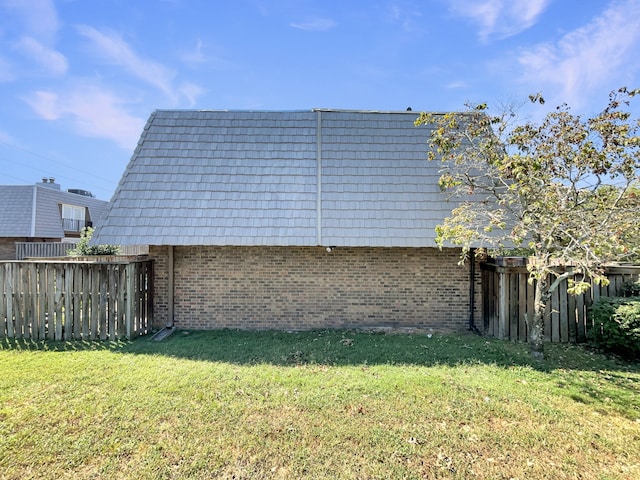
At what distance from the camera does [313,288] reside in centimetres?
816

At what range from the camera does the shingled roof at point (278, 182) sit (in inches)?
307

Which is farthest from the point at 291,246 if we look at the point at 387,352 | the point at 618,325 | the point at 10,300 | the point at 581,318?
the point at 618,325

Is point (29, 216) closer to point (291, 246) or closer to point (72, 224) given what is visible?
point (72, 224)

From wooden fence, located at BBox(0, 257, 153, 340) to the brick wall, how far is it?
3.68ft

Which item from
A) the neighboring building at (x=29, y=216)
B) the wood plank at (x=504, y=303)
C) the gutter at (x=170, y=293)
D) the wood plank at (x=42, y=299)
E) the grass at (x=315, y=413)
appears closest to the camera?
the grass at (x=315, y=413)

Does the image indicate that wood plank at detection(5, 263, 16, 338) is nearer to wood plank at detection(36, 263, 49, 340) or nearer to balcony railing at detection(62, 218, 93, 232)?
wood plank at detection(36, 263, 49, 340)

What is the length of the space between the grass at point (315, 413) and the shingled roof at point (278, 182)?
109 inches

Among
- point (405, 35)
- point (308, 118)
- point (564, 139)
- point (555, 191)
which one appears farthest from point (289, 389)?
point (405, 35)

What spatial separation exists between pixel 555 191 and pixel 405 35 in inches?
255

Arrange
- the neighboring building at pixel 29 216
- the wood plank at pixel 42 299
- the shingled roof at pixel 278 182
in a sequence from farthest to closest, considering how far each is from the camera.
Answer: the neighboring building at pixel 29 216 < the shingled roof at pixel 278 182 < the wood plank at pixel 42 299

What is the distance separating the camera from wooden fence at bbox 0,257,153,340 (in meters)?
6.95

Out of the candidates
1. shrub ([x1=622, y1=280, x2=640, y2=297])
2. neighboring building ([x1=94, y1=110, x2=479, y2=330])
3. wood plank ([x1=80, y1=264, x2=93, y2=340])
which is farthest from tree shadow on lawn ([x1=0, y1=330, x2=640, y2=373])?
shrub ([x1=622, y1=280, x2=640, y2=297])

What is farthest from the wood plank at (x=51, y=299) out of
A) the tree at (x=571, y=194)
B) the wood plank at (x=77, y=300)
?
the tree at (x=571, y=194)

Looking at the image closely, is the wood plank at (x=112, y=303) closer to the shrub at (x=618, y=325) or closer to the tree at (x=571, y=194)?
the tree at (x=571, y=194)
